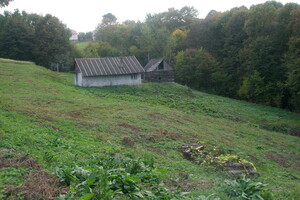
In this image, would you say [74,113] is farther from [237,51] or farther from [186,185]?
[237,51]

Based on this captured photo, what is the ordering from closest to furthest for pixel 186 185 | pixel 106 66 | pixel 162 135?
pixel 186 185 → pixel 162 135 → pixel 106 66

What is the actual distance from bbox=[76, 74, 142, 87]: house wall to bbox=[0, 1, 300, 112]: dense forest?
1371 centimetres

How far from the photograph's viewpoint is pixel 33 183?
6062 millimetres

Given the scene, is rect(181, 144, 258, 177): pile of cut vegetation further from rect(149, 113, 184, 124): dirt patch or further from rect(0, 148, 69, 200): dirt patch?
rect(149, 113, 184, 124): dirt patch

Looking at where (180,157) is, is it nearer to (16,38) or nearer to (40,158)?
(40,158)

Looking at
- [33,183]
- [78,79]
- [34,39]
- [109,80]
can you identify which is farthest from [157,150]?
[34,39]

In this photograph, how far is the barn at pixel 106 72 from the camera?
1371 inches

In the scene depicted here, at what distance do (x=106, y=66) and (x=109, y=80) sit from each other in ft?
6.51

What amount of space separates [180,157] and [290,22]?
32.0m

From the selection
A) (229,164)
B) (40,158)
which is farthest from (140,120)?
(40,158)

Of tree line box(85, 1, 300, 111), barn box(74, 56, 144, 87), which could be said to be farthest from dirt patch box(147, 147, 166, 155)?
barn box(74, 56, 144, 87)

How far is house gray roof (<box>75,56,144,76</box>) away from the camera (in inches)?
1379

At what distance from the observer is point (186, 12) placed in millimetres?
74688

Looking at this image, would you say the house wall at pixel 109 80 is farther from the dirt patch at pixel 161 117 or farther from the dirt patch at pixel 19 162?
the dirt patch at pixel 19 162
